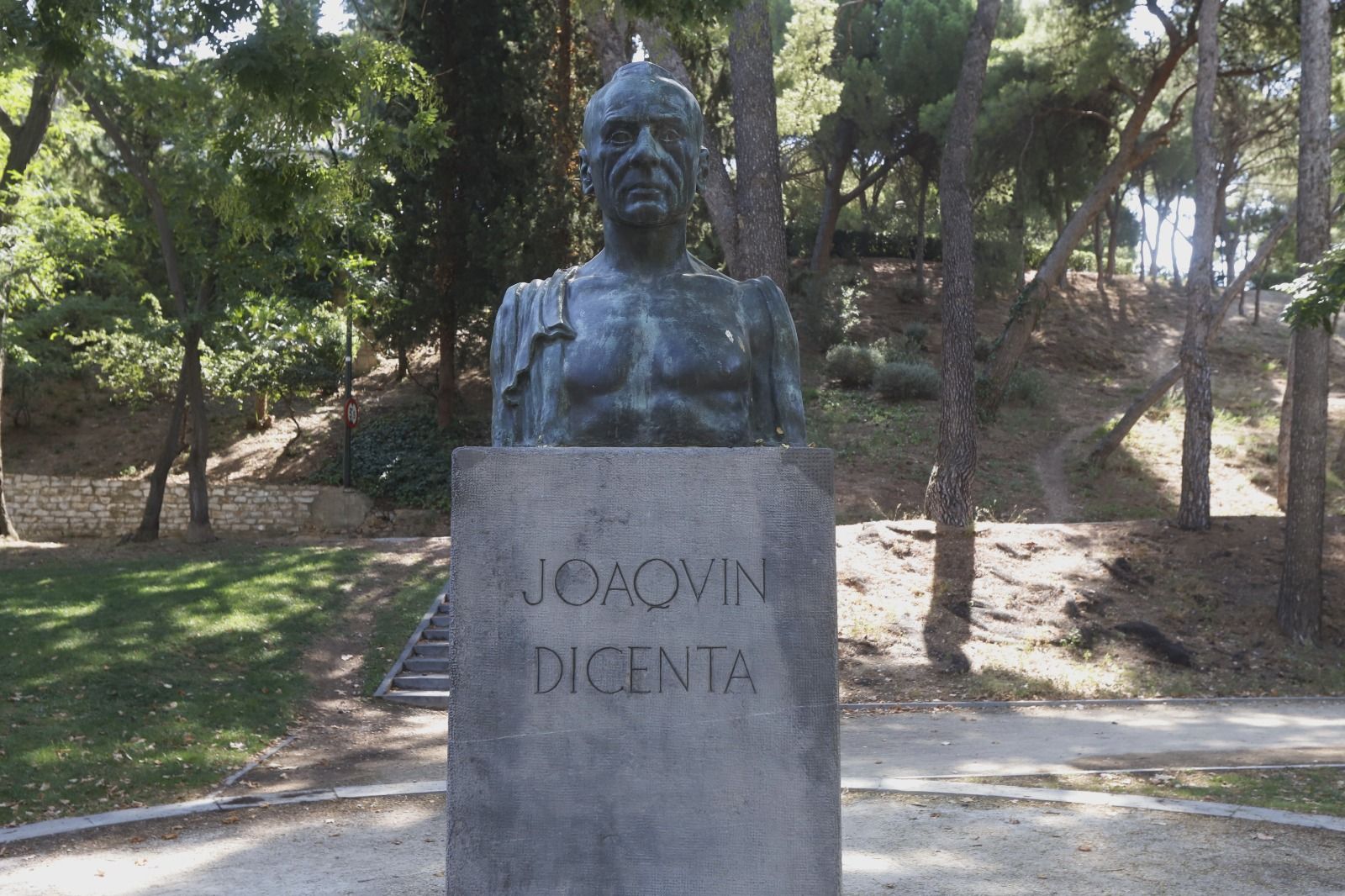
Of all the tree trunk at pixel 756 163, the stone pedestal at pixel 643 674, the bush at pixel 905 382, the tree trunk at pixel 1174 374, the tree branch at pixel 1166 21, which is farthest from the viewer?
the bush at pixel 905 382

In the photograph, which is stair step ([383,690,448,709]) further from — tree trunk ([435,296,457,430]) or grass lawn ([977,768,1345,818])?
tree trunk ([435,296,457,430])

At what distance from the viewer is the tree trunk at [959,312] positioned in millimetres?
16562

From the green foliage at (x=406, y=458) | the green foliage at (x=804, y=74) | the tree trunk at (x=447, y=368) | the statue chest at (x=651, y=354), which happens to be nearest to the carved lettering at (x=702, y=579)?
the statue chest at (x=651, y=354)

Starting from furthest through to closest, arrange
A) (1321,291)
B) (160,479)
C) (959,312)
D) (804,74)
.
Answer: (804,74) < (160,479) < (959,312) < (1321,291)

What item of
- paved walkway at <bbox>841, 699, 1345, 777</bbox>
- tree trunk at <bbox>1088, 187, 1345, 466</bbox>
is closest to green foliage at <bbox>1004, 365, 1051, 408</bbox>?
tree trunk at <bbox>1088, 187, 1345, 466</bbox>

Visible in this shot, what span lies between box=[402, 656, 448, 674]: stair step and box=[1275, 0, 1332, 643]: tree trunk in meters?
9.17

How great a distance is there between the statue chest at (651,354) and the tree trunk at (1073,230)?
20.1 meters

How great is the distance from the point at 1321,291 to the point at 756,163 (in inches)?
300

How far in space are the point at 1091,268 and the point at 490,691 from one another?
4851 cm

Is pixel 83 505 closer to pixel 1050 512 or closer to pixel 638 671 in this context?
pixel 1050 512

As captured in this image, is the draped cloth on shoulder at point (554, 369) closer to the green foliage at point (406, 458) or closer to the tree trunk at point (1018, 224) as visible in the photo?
the green foliage at point (406, 458)

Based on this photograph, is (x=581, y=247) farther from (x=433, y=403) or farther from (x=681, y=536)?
(x=681, y=536)

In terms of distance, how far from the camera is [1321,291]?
8742mm

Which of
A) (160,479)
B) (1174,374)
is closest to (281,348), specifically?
(160,479)
